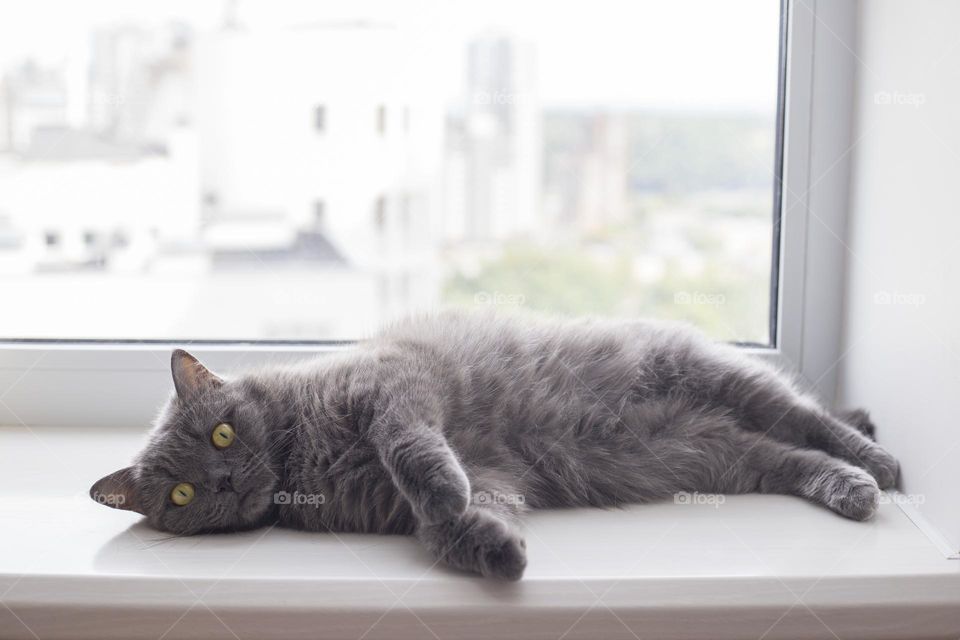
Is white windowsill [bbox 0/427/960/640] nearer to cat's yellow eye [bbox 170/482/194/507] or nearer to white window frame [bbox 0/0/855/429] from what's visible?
cat's yellow eye [bbox 170/482/194/507]

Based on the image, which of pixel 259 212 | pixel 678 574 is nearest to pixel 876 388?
pixel 678 574

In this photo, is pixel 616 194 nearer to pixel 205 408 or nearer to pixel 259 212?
pixel 259 212

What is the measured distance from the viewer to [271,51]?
1.82 metres

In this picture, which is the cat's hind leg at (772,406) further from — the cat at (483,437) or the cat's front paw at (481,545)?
the cat's front paw at (481,545)

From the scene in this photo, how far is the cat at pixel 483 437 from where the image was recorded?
1.25 metres

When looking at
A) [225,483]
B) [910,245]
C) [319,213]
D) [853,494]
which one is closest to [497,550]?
[225,483]

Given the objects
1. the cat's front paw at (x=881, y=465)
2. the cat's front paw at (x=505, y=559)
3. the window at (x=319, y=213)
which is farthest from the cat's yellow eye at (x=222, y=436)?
the cat's front paw at (x=881, y=465)

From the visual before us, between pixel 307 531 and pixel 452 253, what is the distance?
35.6 inches

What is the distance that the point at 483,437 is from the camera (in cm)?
139

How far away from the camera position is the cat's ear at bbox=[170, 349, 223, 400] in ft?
4.49

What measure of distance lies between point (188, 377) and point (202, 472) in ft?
0.59

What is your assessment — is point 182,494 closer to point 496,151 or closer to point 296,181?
point 296,181

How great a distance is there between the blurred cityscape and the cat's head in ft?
1.36

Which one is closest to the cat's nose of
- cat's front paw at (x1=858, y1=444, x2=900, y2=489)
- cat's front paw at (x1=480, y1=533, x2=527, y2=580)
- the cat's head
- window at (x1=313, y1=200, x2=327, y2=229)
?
the cat's head
